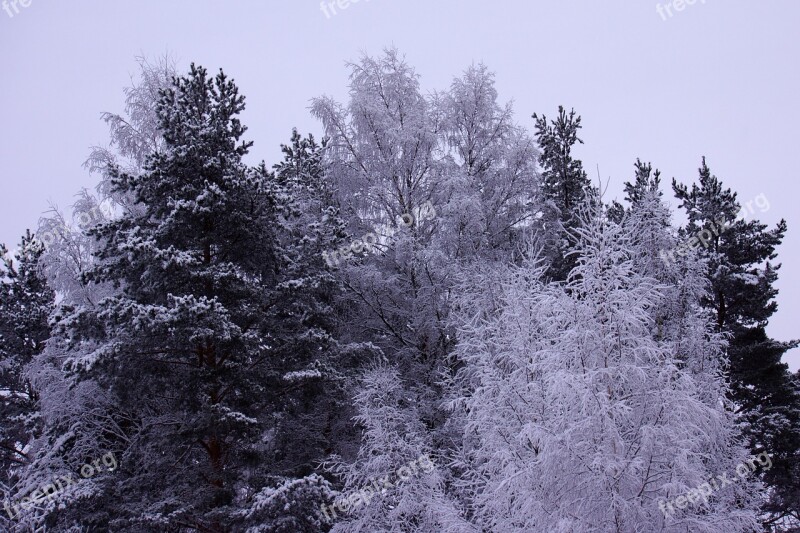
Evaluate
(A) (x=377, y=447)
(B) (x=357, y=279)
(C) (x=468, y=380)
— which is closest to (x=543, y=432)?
(A) (x=377, y=447)

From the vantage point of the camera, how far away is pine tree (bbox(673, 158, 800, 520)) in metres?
17.4

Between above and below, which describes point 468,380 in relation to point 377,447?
above

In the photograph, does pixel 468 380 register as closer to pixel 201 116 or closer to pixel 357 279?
pixel 357 279

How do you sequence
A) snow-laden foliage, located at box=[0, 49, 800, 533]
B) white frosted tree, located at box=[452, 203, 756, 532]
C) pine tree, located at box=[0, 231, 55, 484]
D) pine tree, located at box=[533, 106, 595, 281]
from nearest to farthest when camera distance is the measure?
white frosted tree, located at box=[452, 203, 756, 532] → snow-laden foliage, located at box=[0, 49, 800, 533] → pine tree, located at box=[533, 106, 595, 281] → pine tree, located at box=[0, 231, 55, 484]

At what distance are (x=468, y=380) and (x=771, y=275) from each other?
35.5ft

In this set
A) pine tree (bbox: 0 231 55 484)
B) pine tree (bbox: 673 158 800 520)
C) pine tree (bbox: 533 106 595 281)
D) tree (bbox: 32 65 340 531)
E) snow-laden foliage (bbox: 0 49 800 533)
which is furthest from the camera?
pine tree (bbox: 0 231 55 484)

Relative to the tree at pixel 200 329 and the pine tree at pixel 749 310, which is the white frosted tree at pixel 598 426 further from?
the pine tree at pixel 749 310

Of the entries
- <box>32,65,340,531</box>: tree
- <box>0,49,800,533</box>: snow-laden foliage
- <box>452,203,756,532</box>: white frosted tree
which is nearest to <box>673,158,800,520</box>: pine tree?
<box>0,49,800,533</box>: snow-laden foliage

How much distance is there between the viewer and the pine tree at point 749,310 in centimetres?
1741

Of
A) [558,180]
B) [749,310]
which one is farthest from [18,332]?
[749,310]

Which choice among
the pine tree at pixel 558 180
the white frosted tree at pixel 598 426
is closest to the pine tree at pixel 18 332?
the pine tree at pixel 558 180

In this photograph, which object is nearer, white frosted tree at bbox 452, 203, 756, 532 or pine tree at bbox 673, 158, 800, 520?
white frosted tree at bbox 452, 203, 756, 532

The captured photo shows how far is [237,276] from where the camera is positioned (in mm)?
11477

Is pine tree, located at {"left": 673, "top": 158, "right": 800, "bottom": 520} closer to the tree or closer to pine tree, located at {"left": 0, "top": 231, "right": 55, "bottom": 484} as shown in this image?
the tree
